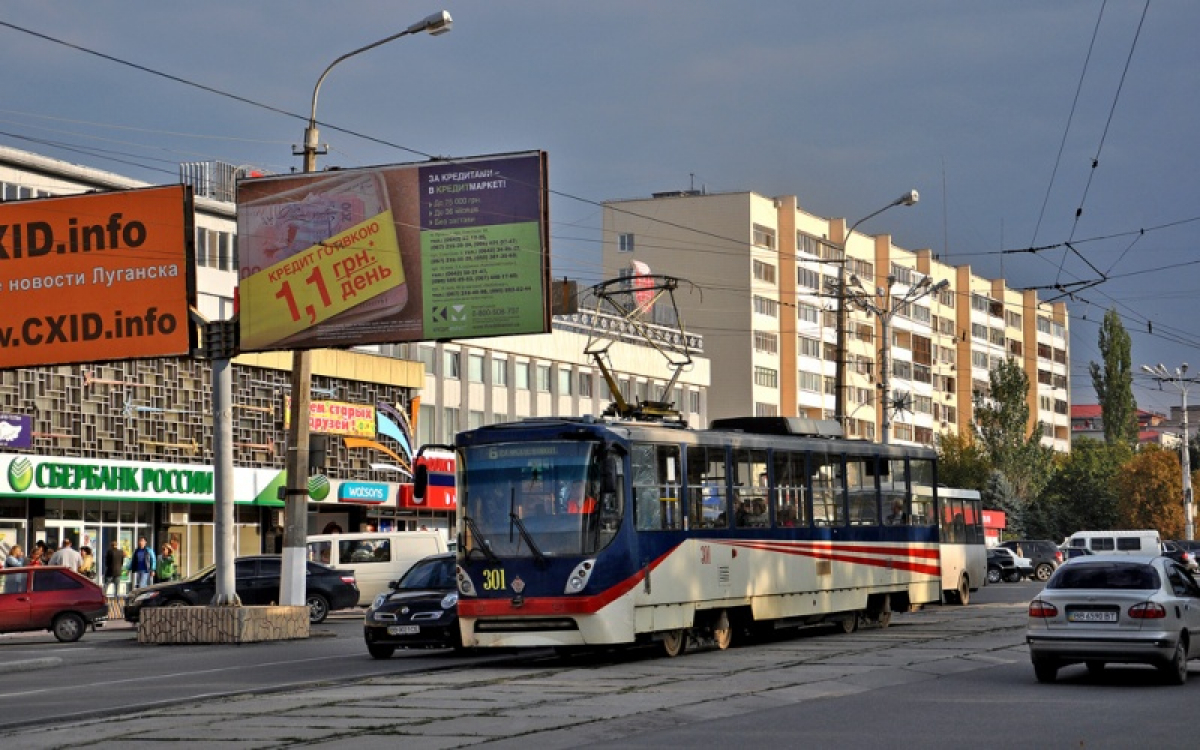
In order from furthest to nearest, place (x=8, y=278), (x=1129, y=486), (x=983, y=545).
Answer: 1. (x=1129, y=486)
2. (x=983, y=545)
3. (x=8, y=278)

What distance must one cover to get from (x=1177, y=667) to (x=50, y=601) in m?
21.8

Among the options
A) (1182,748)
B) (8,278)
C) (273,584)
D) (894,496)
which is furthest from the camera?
(273,584)

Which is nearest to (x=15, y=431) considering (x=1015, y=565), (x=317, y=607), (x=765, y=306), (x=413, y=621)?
(x=317, y=607)

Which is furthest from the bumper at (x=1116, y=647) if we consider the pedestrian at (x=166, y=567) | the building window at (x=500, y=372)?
the building window at (x=500, y=372)

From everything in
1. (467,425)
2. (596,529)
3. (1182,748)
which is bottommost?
(1182,748)

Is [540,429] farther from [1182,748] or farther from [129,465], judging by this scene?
[129,465]

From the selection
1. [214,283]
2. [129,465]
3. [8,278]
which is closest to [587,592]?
[8,278]

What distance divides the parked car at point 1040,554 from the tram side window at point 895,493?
3718cm

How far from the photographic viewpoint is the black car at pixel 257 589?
37.3 metres

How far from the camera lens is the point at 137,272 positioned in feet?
106

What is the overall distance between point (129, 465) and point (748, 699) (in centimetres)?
3399

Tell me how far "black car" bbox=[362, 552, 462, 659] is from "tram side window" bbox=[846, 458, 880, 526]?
6937 millimetres

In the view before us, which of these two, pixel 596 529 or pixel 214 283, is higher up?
pixel 214 283

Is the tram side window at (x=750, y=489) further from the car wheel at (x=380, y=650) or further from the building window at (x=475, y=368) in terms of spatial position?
the building window at (x=475, y=368)
